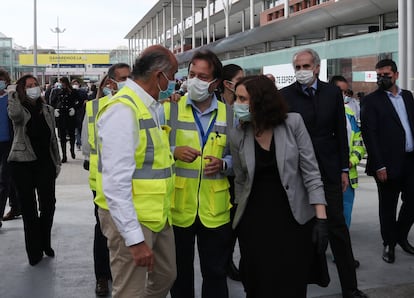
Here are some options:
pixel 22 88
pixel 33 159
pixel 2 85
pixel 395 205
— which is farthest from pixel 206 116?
pixel 2 85

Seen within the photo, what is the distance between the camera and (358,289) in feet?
15.9

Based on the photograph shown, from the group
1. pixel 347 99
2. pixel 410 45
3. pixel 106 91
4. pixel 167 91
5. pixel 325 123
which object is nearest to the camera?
pixel 167 91

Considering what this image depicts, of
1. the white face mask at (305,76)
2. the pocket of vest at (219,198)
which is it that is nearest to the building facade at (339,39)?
the white face mask at (305,76)

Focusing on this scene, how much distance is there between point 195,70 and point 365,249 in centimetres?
327

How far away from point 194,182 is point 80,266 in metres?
2.38

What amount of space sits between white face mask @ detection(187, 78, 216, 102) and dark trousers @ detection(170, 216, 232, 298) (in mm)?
799

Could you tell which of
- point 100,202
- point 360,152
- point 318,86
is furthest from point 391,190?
point 100,202

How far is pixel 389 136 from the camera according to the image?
568 cm

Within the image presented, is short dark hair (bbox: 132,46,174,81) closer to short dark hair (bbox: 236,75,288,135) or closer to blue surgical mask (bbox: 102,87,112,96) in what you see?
short dark hair (bbox: 236,75,288,135)

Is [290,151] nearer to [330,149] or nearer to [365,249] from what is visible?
[330,149]

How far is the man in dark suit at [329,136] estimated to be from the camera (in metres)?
4.59

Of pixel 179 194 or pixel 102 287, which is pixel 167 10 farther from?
pixel 179 194

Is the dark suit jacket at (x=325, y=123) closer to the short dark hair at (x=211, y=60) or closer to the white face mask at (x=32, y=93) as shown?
the short dark hair at (x=211, y=60)

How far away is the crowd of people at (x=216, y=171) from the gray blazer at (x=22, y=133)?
0.01 m
